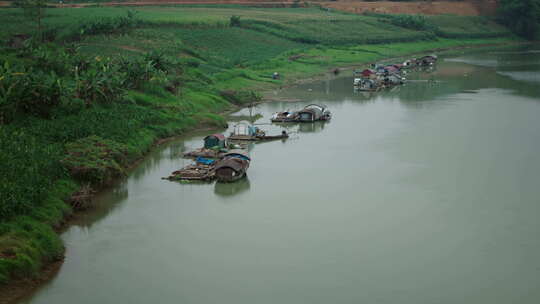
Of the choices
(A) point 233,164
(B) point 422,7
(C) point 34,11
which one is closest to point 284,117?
(A) point 233,164

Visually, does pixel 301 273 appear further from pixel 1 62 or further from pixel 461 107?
pixel 461 107

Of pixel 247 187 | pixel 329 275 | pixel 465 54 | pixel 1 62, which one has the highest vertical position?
pixel 465 54

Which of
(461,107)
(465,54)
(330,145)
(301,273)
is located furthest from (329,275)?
(465,54)

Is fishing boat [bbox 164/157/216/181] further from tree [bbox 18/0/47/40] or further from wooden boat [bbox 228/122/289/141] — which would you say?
tree [bbox 18/0/47/40]

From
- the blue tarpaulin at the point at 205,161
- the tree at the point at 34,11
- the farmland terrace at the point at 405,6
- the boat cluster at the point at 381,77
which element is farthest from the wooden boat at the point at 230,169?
the farmland terrace at the point at 405,6

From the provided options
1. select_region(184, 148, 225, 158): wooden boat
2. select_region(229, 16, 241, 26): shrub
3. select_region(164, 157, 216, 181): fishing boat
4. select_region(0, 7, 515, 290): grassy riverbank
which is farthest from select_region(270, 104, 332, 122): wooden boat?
select_region(229, 16, 241, 26): shrub

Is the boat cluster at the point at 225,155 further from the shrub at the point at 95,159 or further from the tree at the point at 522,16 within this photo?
the tree at the point at 522,16
